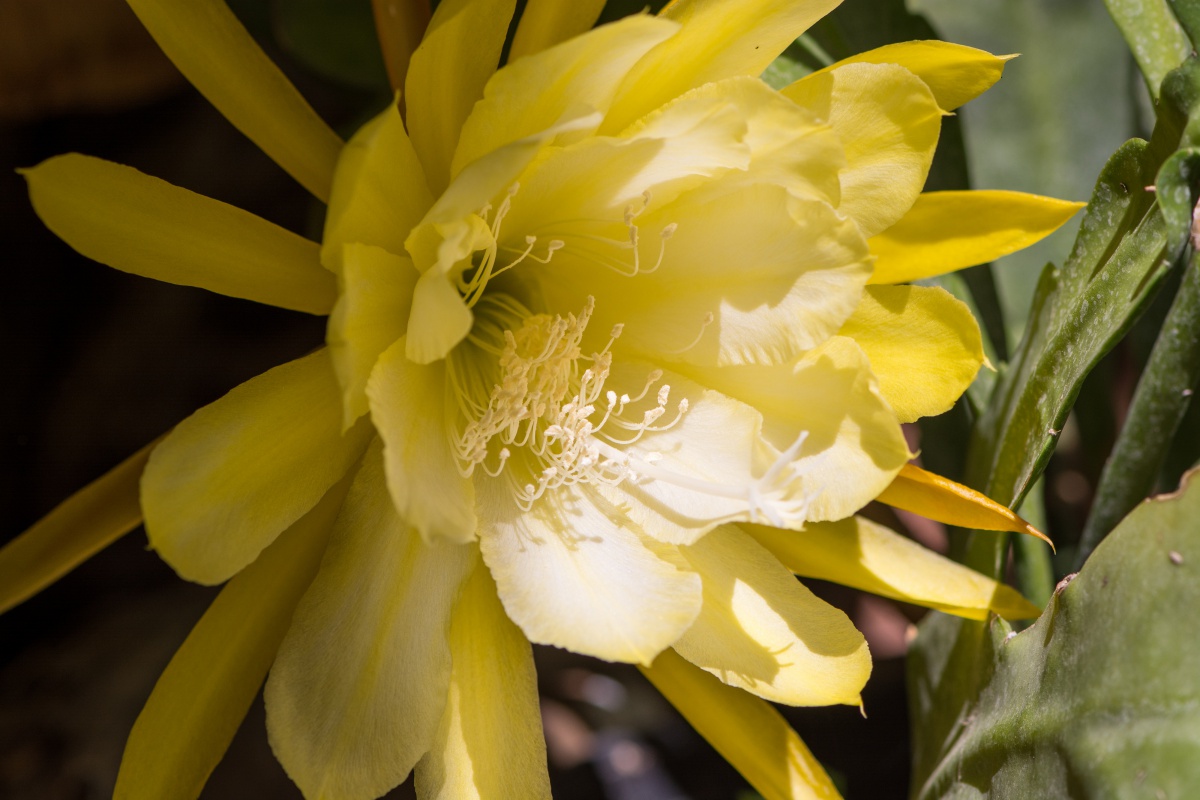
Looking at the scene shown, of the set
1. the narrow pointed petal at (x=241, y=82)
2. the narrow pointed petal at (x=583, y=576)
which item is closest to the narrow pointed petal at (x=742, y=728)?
the narrow pointed petal at (x=583, y=576)

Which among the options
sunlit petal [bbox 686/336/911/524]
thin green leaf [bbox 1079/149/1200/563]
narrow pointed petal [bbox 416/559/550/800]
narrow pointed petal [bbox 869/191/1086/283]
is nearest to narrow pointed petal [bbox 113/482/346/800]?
narrow pointed petal [bbox 416/559/550/800]

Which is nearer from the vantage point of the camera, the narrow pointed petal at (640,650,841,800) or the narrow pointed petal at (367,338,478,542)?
the narrow pointed petal at (367,338,478,542)

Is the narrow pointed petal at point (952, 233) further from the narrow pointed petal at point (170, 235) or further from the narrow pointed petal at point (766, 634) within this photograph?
the narrow pointed petal at point (170, 235)

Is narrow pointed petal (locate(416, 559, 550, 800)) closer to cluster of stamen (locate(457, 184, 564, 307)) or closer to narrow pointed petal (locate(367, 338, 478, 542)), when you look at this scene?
narrow pointed petal (locate(367, 338, 478, 542))

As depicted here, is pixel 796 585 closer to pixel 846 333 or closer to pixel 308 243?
pixel 846 333

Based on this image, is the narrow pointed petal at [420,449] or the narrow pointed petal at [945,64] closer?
the narrow pointed petal at [420,449]

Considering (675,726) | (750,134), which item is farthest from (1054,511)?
(750,134)
